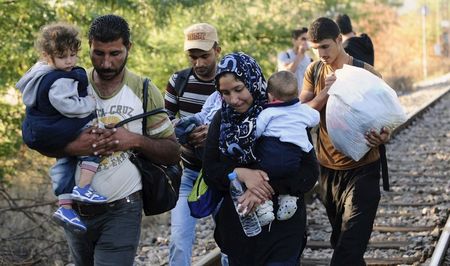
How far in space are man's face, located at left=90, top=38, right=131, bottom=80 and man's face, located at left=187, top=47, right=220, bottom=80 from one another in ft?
4.78

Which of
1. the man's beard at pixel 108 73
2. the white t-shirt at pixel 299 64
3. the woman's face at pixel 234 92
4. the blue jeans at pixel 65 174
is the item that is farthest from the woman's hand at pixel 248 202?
the white t-shirt at pixel 299 64

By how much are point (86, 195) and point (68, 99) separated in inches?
19.8

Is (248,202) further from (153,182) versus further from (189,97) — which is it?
(189,97)

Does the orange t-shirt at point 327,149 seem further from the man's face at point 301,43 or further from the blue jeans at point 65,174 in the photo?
the man's face at point 301,43

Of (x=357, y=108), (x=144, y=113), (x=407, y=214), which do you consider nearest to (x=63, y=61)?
(x=144, y=113)

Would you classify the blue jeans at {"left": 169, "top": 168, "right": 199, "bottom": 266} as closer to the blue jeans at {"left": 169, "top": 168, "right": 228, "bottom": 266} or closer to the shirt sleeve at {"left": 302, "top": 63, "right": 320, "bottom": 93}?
the blue jeans at {"left": 169, "top": 168, "right": 228, "bottom": 266}

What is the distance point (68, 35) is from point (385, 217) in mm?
6396

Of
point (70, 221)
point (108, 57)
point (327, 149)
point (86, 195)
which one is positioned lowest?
point (327, 149)

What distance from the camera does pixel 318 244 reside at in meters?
8.20

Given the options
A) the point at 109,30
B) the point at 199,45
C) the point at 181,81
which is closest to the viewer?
the point at 109,30

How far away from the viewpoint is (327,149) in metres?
5.80

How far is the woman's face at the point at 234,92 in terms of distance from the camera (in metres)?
4.15

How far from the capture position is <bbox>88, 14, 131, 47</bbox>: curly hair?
4086 mm

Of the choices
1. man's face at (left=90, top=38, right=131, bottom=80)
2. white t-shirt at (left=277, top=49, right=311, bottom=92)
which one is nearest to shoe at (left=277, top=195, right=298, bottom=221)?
man's face at (left=90, top=38, right=131, bottom=80)
